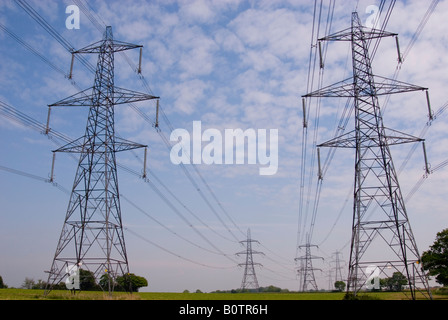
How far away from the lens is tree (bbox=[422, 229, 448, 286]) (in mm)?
54013

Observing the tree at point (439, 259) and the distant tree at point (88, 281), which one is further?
the tree at point (439, 259)

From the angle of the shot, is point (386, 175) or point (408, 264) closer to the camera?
point (408, 264)

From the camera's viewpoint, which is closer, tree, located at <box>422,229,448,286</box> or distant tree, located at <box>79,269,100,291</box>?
distant tree, located at <box>79,269,100,291</box>

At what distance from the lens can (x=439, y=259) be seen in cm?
5475

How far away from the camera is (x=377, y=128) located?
3366 centimetres

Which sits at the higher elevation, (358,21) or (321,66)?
(358,21)

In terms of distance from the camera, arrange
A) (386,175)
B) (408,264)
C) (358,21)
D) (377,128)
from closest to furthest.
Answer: (408,264) < (386,175) < (377,128) < (358,21)

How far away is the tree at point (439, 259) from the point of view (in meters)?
54.0

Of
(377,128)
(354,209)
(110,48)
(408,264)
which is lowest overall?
(408,264)

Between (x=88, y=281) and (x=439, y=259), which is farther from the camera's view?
(x=439, y=259)
